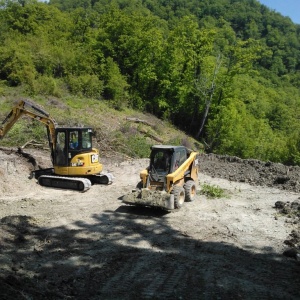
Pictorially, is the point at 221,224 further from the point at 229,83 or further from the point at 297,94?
the point at 297,94

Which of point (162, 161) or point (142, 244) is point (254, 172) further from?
point (142, 244)

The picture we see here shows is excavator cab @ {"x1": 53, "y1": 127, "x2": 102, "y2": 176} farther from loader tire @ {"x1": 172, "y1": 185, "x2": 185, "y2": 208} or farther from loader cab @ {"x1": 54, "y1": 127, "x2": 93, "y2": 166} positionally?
loader tire @ {"x1": 172, "y1": 185, "x2": 185, "y2": 208}

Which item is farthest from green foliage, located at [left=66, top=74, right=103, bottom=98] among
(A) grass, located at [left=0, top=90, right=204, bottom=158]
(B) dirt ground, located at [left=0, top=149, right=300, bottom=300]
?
(B) dirt ground, located at [left=0, top=149, right=300, bottom=300]

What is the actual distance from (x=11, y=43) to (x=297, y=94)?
47.9 meters

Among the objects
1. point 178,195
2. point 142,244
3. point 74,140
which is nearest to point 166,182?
point 178,195

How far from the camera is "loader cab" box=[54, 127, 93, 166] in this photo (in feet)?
45.3

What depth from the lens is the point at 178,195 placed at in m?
11.5

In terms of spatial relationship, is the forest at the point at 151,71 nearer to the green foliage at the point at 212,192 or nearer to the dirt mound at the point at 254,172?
the dirt mound at the point at 254,172

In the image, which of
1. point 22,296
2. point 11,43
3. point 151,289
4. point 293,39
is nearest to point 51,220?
point 151,289

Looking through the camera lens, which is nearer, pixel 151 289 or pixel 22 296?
pixel 22 296

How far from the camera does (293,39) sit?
78.7m

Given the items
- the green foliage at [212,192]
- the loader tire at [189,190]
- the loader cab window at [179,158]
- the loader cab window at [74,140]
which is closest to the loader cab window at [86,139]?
the loader cab window at [74,140]

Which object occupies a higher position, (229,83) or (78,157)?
(229,83)

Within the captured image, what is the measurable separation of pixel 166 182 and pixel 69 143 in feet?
13.5
